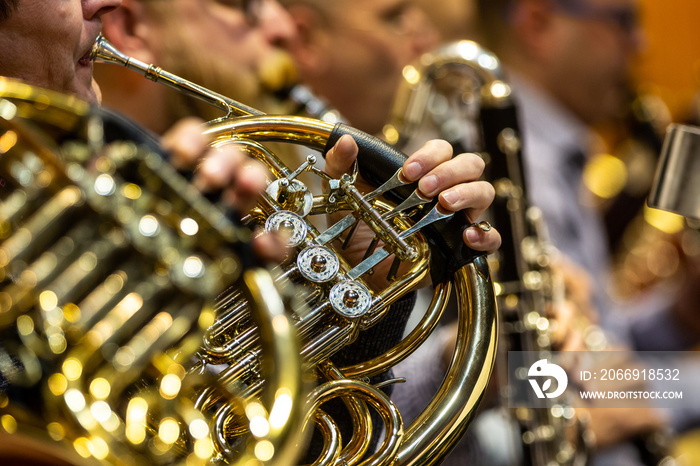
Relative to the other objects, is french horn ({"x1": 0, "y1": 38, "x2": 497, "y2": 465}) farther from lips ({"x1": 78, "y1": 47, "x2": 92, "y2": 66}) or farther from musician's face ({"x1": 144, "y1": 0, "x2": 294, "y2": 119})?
musician's face ({"x1": 144, "y1": 0, "x2": 294, "y2": 119})

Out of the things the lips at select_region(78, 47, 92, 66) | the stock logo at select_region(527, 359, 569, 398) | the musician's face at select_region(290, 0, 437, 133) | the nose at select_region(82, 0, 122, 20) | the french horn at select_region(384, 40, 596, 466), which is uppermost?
the musician's face at select_region(290, 0, 437, 133)

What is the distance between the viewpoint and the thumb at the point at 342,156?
0.73m

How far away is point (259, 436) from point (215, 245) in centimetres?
15

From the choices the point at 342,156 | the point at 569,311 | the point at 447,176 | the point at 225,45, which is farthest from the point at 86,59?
the point at 569,311

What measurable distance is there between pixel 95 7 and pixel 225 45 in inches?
22.0

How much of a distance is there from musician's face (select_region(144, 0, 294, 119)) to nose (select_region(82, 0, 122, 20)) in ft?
1.39

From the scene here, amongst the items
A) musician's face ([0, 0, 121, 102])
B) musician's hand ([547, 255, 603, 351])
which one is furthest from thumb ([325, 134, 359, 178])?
musician's hand ([547, 255, 603, 351])

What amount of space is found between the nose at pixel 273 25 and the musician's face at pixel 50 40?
63cm

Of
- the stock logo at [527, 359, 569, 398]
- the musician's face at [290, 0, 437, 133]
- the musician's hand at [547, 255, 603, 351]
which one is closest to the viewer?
the stock logo at [527, 359, 569, 398]

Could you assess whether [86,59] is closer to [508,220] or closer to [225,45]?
[225,45]

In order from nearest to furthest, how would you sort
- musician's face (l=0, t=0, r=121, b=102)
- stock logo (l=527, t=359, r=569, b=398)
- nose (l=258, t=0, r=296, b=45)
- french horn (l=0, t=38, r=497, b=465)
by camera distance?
french horn (l=0, t=38, r=497, b=465) < musician's face (l=0, t=0, r=121, b=102) < stock logo (l=527, t=359, r=569, b=398) < nose (l=258, t=0, r=296, b=45)

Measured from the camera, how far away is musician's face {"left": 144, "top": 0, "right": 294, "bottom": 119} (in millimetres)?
1234

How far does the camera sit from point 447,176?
728mm

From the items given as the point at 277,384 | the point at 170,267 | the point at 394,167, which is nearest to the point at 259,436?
the point at 277,384
